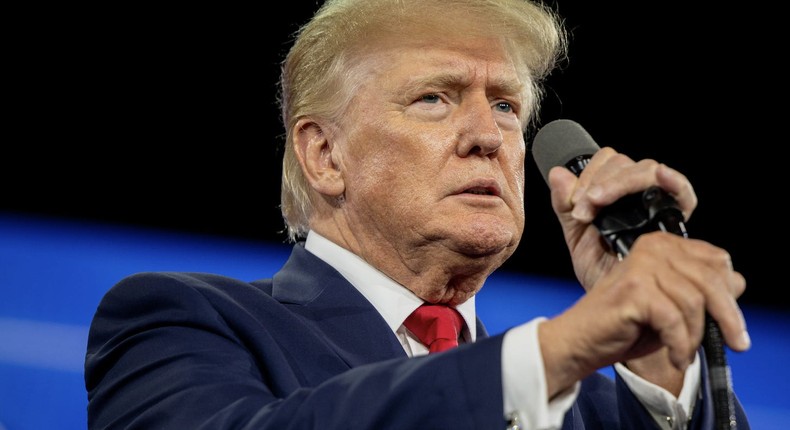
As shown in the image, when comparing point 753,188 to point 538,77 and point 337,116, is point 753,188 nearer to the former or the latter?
point 538,77

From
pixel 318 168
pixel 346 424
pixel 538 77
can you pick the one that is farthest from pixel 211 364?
pixel 538 77

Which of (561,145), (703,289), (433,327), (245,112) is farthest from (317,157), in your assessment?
(703,289)

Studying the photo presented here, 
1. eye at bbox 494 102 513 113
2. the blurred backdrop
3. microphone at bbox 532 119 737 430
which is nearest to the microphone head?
microphone at bbox 532 119 737 430

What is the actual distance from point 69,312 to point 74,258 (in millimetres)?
217

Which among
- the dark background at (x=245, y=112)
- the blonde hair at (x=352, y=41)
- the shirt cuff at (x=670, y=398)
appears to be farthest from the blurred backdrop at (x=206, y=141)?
the shirt cuff at (x=670, y=398)

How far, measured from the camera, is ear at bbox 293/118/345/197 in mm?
2164

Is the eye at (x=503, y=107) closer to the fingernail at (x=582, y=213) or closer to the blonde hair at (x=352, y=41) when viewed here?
the blonde hair at (x=352, y=41)

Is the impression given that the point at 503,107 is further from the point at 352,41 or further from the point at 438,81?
the point at 352,41

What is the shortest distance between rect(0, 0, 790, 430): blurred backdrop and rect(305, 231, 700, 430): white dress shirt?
1069 millimetres

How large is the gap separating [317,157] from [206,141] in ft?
3.41

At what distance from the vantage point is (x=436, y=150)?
198cm

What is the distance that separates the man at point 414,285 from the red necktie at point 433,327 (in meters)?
0.02

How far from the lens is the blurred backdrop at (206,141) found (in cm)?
299

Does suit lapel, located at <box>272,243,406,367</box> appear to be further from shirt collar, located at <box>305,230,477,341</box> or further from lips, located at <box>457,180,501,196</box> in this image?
lips, located at <box>457,180,501,196</box>
